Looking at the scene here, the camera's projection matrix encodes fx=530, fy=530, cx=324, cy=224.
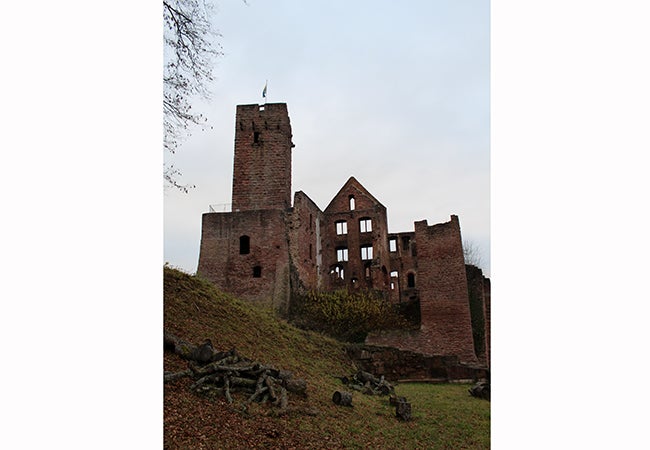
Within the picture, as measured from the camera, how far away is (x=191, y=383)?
709 centimetres

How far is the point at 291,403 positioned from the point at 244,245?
16.4m

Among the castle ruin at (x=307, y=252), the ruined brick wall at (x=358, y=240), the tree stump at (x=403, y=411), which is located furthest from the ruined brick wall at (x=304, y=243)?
the tree stump at (x=403, y=411)

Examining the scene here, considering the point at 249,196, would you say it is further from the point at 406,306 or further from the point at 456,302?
the point at 456,302

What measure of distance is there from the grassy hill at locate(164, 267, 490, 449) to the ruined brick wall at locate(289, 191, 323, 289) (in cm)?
904

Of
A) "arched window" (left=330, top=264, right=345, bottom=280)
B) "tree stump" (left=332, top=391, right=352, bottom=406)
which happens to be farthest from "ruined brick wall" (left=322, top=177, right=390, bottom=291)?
"tree stump" (left=332, top=391, right=352, bottom=406)

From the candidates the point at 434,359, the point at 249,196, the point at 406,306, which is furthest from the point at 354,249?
the point at 434,359

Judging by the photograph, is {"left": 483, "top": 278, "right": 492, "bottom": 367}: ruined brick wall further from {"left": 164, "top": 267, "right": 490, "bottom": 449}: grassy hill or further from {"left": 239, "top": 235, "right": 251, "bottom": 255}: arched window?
{"left": 239, "top": 235, "right": 251, "bottom": 255}: arched window

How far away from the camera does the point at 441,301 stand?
19281mm

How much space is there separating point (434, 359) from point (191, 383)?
956 centimetres

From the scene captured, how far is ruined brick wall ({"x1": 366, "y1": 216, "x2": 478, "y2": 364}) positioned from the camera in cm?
1812

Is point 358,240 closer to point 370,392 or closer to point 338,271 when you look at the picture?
point 338,271

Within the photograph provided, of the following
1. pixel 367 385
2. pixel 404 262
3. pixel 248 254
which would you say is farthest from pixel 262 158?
pixel 367 385

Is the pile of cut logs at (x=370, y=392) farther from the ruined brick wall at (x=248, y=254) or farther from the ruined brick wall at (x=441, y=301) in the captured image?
the ruined brick wall at (x=248, y=254)

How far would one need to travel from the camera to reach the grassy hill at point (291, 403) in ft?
19.2
